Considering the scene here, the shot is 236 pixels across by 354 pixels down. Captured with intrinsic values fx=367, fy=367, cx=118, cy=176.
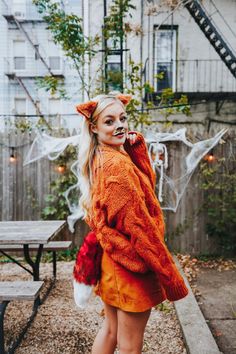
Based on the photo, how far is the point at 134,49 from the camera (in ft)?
38.5

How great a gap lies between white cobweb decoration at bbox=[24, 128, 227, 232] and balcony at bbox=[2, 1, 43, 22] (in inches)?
372

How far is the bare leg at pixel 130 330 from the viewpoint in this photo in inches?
80.7

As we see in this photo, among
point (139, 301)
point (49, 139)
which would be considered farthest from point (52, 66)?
point (139, 301)

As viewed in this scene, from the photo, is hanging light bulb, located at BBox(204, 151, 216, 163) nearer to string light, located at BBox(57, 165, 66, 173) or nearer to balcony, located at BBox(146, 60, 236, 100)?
string light, located at BBox(57, 165, 66, 173)

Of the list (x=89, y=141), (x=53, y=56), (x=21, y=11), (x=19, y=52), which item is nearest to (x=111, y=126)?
(x=89, y=141)

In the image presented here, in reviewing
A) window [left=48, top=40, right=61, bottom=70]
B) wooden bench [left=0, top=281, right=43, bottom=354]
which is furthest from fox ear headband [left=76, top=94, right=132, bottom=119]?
window [left=48, top=40, right=61, bottom=70]

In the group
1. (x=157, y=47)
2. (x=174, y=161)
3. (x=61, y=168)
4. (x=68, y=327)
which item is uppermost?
(x=157, y=47)

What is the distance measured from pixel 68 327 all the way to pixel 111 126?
2.52 m

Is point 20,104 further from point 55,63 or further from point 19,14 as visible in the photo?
point 19,14

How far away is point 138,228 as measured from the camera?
1.88 meters

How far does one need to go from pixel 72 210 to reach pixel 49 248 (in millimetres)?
1574

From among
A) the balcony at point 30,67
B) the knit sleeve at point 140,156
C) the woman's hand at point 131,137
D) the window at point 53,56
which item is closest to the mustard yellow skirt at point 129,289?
the knit sleeve at point 140,156

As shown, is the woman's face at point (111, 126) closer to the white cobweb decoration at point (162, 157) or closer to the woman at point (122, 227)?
the woman at point (122, 227)

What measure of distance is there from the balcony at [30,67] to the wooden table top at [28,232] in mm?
10836
